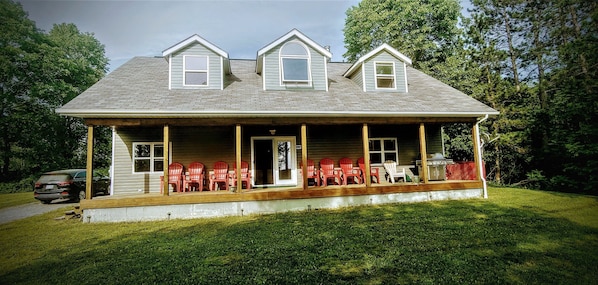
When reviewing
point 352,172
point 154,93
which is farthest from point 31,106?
point 352,172

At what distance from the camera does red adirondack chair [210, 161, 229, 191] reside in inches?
371

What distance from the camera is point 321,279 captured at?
365 centimetres

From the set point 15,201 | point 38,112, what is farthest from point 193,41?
point 38,112

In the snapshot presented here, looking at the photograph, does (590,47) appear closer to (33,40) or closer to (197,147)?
(197,147)

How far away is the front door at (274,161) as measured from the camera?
10961mm

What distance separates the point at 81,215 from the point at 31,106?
17.1 metres

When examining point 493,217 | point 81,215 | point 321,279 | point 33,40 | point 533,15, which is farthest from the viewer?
point 33,40

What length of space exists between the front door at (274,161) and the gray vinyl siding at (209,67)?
2.50 metres

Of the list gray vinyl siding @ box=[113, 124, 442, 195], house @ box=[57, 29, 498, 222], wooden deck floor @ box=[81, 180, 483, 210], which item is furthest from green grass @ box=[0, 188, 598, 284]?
gray vinyl siding @ box=[113, 124, 442, 195]

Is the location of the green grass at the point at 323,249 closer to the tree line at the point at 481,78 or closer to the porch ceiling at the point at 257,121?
the porch ceiling at the point at 257,121

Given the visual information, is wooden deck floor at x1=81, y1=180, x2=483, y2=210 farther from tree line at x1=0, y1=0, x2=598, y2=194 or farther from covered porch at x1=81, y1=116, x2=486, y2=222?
tree line at x1=0, y1=0, x2=598, y2=194

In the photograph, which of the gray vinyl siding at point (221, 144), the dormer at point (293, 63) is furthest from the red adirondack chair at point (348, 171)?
the dormer at point (293, 63)

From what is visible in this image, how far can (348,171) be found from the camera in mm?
10352

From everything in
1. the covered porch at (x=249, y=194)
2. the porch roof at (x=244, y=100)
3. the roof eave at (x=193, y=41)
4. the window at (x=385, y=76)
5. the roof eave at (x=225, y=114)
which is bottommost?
the covered porch at (x=249, y=194)
